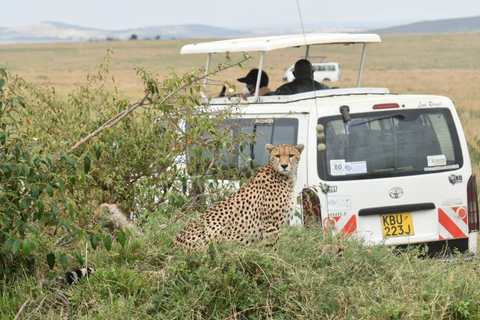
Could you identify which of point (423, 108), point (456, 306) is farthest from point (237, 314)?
point (423, 108)

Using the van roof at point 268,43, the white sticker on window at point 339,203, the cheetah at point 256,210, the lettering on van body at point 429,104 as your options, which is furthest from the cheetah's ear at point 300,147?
the van roof at point 268,43

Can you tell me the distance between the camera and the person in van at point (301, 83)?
808cm

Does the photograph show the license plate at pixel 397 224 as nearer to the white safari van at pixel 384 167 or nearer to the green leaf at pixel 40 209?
the white safari van at pixel 384 167

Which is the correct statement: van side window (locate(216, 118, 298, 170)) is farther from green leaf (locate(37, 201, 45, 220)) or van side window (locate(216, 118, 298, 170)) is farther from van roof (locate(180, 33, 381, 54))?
green leaf (locate(37, 201, 45, 220))

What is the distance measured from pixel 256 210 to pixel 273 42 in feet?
6.66

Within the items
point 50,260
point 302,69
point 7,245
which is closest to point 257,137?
point 302,69

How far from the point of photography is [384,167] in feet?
19.9

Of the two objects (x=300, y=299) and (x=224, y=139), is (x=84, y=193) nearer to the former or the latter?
(x=224, y=139)

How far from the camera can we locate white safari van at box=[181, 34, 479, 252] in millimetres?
5922

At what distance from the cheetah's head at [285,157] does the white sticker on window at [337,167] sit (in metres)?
0.34

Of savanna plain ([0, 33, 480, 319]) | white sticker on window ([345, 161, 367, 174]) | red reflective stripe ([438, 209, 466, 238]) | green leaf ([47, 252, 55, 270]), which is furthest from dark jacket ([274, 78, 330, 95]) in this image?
green leaf ([47, 252, 55, 270])

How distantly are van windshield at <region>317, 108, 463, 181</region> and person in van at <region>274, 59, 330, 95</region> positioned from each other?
1949mm

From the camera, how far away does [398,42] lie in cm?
9819

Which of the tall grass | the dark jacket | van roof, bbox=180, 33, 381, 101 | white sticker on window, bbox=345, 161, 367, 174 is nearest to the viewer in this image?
the tall grass
